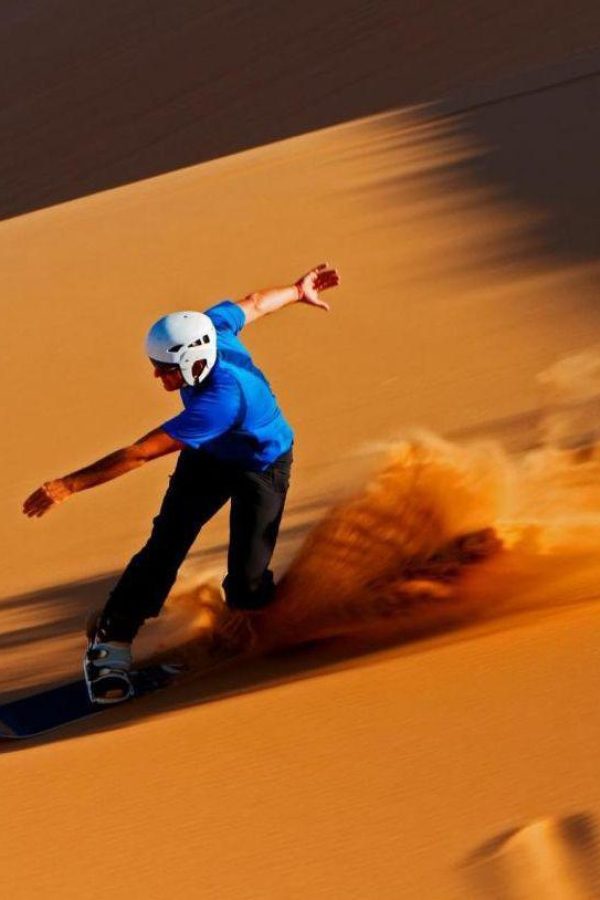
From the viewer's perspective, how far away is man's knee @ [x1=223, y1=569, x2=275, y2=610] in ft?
20.5

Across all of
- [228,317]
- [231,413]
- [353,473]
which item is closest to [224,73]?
[353,473]

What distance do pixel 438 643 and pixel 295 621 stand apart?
2.25 feet

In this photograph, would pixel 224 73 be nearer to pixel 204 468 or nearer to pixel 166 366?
pixel 204 468

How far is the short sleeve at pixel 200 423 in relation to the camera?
569 centimetres

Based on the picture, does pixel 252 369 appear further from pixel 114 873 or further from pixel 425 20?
pixel 425 20

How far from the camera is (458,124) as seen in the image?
11.9m

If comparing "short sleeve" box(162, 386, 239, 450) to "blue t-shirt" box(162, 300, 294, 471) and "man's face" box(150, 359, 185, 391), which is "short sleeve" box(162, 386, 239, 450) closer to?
"blue t-shirt" box(162, 300, 294, 471)

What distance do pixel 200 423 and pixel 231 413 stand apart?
139 mm

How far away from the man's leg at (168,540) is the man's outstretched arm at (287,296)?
0.61 metres

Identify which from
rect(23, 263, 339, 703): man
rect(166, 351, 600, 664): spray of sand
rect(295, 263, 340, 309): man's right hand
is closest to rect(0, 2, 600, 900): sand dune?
rect(166, 351, 600, 664): spray of sand

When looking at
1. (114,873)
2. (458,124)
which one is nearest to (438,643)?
(114,873)

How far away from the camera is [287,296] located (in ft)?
21.0

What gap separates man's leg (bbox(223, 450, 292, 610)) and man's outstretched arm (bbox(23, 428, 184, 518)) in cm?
51

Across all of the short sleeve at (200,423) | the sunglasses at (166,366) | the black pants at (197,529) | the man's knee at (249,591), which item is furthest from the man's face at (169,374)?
the man's knee at (249,591)
